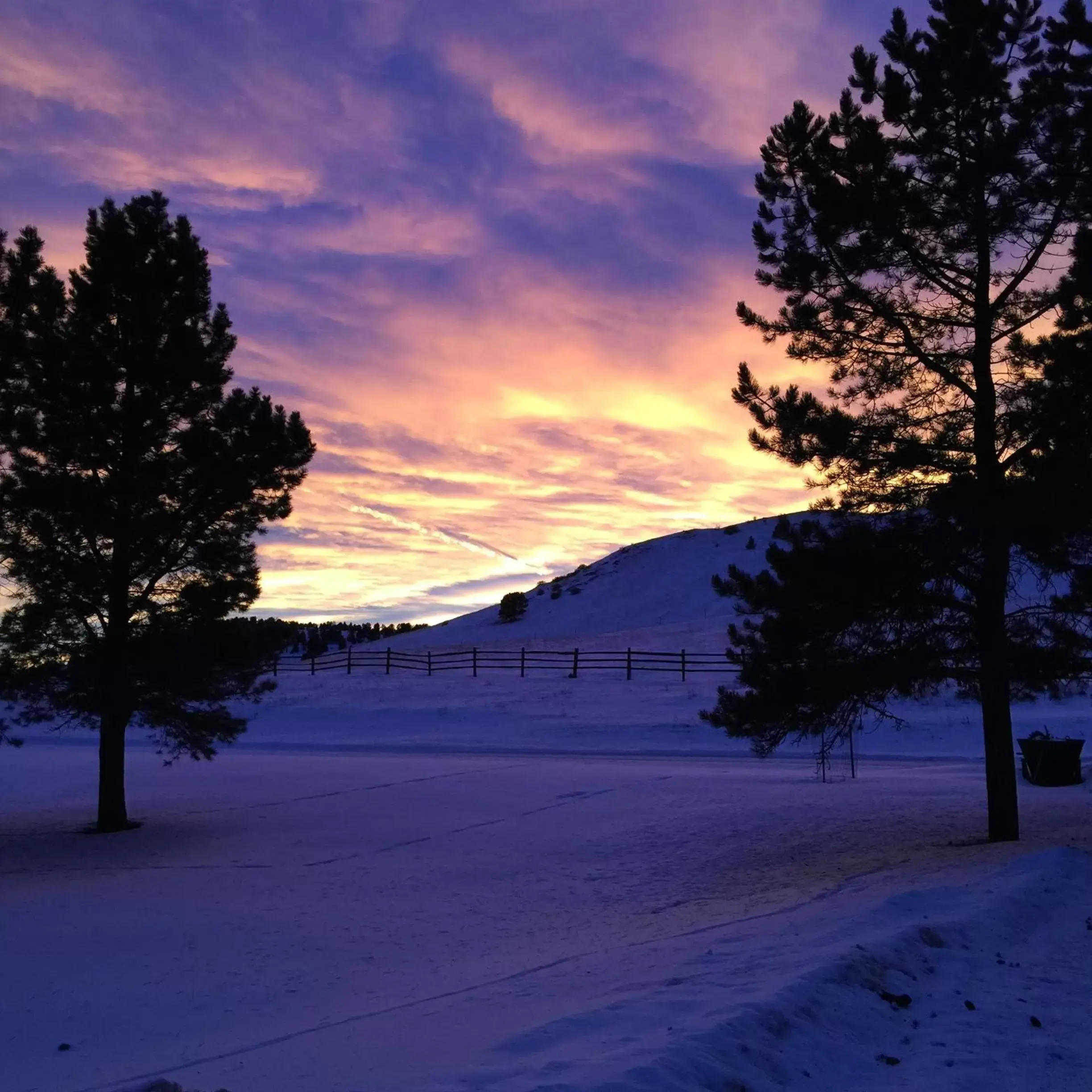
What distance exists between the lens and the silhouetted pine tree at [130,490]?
16.6m

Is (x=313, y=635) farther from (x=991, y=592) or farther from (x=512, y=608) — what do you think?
(x=991, y=592)

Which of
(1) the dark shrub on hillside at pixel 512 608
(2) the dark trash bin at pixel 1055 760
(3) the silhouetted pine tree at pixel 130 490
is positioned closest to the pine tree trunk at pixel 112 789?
(3) the silhouetted pine tree at pixel 130 490

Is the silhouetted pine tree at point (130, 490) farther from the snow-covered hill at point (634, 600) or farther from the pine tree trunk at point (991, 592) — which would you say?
the snow-covered hill at point (634, 600)

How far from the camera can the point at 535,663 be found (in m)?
52.2

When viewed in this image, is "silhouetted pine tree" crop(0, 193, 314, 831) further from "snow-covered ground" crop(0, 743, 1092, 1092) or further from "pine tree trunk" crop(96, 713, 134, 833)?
"snow-covered ground" crop(0, 743, 1092, 1092)

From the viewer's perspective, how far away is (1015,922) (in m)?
8.09

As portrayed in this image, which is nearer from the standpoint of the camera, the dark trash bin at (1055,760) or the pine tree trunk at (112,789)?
the pine tree trunk at (112,789)

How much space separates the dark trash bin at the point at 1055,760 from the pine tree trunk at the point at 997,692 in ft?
20.3

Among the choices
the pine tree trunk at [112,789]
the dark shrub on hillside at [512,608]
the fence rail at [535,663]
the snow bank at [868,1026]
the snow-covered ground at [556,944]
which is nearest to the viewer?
the snow bank at [868,1026]

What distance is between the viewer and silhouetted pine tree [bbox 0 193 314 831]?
16.6 metres

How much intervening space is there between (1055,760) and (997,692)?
7.29 m

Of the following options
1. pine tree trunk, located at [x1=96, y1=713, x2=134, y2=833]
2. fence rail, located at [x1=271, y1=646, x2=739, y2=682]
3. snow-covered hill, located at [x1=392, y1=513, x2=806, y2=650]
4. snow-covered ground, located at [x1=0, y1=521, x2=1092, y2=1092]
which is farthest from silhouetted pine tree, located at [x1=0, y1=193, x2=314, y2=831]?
snow-covered hill, located at [x1=392, y1=513, x2=806, y2=650]

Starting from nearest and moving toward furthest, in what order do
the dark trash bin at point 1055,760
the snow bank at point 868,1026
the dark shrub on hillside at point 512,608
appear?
the snow bank at point 868,1026, the dark trash bin at point 1055,760, the dark shrub on hillside at point 512,608

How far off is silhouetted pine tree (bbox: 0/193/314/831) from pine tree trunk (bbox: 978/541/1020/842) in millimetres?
11835
